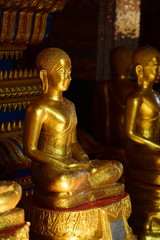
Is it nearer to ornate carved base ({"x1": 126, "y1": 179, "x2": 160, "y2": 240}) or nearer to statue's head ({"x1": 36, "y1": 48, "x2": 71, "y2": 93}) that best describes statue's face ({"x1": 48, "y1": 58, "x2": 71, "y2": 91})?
statue's head ({"x1": 36, "y1": 48, "x2": 71, "y2": 93})

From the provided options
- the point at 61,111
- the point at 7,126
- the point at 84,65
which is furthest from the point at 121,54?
the point at 61,111

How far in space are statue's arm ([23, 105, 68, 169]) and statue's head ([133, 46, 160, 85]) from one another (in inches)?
36.8

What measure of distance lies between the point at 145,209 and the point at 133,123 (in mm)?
536

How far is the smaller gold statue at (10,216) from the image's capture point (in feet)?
9.48

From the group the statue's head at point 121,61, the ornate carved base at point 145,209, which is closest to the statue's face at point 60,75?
the ornate carved base at point 145,209

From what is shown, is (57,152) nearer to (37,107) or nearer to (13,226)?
(37,107)

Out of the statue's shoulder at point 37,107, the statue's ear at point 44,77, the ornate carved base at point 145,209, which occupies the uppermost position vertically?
the statue's ear at point 44,77

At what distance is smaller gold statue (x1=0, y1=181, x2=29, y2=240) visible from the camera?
9.48 feet

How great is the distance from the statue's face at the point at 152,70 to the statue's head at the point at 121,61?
89cm

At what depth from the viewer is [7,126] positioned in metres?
4.35

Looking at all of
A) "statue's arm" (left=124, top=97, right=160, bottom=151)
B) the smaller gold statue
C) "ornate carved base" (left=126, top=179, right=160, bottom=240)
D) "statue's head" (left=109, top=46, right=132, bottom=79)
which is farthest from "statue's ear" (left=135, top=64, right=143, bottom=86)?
the smaller gold statue

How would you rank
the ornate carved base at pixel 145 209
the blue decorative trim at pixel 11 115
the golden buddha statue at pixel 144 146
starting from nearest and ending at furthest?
the ornate carved base at pixel 145 209
the golden buddha statue at pixel 144 146
the blue decorative trim at pixel 11 115

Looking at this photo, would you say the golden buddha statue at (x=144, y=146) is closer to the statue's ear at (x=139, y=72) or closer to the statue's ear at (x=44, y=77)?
the statue's ear at (x=139, y=72)

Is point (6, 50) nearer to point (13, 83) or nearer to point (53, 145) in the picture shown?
point (13, 83)
